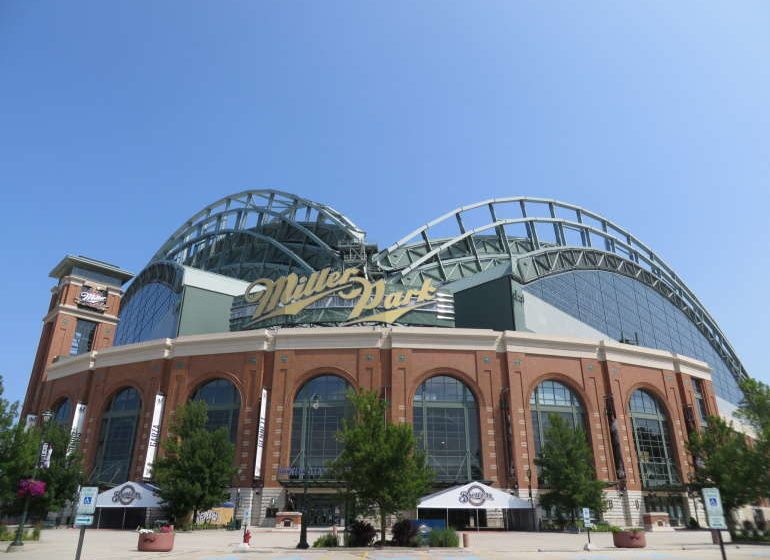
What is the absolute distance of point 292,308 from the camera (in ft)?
169

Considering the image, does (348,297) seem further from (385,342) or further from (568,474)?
(568,474)

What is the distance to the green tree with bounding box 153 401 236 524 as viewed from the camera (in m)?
35.7

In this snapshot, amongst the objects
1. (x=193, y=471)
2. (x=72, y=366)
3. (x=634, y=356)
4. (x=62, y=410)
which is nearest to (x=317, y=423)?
(x=193, y=471)

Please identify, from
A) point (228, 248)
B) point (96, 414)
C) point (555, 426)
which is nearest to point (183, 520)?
point (96, 414)

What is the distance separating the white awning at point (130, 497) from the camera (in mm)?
39000

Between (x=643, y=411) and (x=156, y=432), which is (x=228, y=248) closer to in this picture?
(x=156, y=432)

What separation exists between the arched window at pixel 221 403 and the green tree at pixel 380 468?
18754 millimetres

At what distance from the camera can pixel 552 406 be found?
152 ft

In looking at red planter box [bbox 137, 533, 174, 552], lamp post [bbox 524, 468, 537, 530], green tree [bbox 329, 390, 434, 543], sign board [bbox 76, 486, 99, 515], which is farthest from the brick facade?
sign board [bbox 76, 486, 99, 515]

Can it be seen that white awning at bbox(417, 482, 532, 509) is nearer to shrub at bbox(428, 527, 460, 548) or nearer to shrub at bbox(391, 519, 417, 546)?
shrub at bbox(428, 527, 460, 548)

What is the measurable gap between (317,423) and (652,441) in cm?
2879

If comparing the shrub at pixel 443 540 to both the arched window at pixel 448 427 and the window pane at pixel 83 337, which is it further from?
the window pane at pixel 83 337

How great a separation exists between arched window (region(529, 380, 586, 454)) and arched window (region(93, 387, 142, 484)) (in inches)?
1325

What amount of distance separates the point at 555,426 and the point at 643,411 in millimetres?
14863
